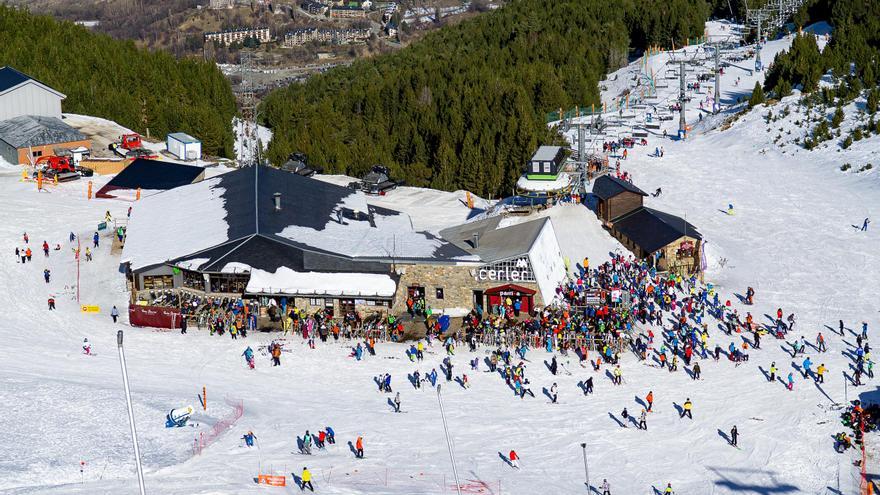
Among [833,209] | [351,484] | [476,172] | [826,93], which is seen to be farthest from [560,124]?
[351,484]

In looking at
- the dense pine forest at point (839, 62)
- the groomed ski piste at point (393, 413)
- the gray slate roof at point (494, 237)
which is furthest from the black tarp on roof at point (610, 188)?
the dense pine forest at point (839, 62)

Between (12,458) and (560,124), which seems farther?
(560,124)

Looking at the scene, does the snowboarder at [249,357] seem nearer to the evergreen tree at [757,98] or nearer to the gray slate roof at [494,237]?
the gray slate roof at [494,237]

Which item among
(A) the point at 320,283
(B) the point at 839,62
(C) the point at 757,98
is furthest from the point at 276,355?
(B) the point at 839,62

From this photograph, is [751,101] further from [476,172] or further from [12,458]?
[12,458]

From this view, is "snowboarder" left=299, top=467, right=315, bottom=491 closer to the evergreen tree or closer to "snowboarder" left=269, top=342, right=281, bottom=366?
"snowboarder" left=269, top=342, right=281, bottom=366

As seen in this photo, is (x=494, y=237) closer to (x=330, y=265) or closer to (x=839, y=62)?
(x=330, y=265)
